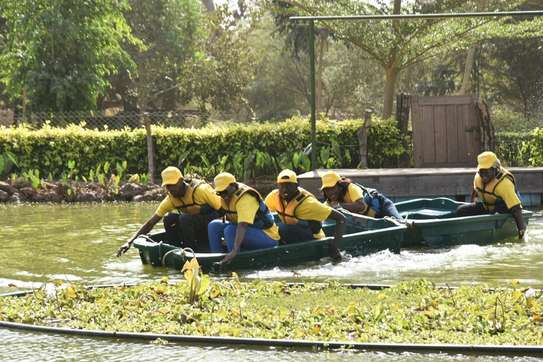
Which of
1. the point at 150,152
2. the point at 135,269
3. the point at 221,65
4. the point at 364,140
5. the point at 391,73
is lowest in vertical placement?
the point at 135,269

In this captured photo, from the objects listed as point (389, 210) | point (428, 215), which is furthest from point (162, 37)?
point (389, 210)

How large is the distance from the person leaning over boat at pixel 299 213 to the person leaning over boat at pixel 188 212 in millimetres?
850

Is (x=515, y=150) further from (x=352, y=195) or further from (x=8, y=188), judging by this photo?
(x=8, y=188)

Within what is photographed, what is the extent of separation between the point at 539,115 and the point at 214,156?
1872 centimetres

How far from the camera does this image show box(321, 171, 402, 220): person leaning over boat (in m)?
14.1

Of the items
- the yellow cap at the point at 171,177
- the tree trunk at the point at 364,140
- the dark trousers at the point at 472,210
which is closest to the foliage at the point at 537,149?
the tree trunk at the point at 364,140

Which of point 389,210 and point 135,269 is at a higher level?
point 389,210

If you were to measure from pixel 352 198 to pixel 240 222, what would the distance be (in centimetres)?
294

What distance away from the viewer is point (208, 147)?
80.4 ft

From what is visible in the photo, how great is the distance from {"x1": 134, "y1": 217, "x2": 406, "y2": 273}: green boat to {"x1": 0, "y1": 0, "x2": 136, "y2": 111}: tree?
17587 mm

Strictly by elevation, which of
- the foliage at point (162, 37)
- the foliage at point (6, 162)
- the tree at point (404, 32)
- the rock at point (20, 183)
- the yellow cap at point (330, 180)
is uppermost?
the foliage at point (162, 37)

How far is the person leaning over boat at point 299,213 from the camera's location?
509 inches

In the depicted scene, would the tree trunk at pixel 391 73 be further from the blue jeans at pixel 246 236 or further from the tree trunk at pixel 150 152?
the blue jeans at pixel 246 236

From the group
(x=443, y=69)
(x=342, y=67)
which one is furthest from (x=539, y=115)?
(x=342, y=67)
